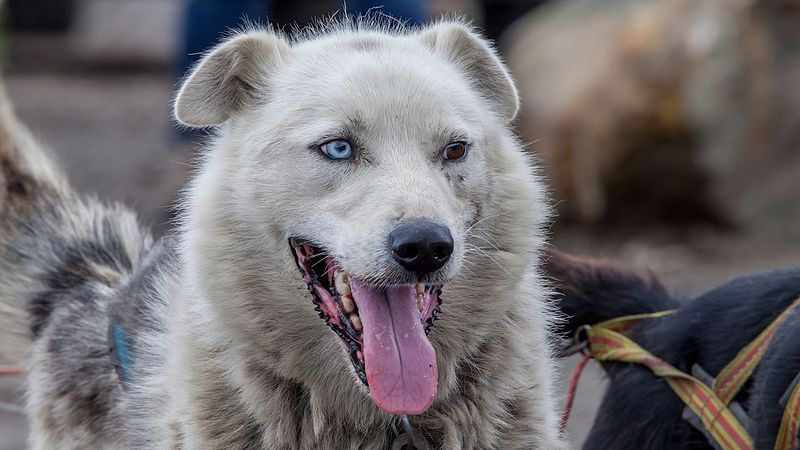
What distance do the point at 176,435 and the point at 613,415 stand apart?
127cm

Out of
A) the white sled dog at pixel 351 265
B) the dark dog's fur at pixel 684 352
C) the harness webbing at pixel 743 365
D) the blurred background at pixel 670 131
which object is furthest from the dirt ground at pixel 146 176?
the white sled dog at pixel 351 265

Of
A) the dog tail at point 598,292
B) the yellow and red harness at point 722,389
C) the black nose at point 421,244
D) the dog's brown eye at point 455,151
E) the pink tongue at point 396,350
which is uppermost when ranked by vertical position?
the dog's brown eye at point 455,151

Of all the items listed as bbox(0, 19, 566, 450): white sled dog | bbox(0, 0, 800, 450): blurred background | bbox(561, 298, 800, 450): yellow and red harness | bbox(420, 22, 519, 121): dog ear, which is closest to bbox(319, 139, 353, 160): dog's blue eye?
bbox(0, 19, 566, 450): white sled dog

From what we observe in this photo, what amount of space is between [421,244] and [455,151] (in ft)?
1.30

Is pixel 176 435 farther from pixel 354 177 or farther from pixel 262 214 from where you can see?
pixel 354 177

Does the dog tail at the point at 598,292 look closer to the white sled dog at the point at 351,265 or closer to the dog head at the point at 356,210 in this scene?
the white sled dog at the point at 351,265

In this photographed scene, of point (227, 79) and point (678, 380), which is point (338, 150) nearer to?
point (227, 79)

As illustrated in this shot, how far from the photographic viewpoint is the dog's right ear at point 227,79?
3312mm

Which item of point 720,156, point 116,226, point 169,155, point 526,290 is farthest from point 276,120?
point 169,155

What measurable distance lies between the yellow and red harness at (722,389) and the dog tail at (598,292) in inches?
5.3

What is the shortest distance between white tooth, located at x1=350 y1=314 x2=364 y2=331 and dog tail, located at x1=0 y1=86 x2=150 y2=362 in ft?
3.81

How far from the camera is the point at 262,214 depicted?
3.19 metres

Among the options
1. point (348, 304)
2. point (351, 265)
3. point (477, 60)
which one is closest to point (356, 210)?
point (351, 265)

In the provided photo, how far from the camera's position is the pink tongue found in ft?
9.71
